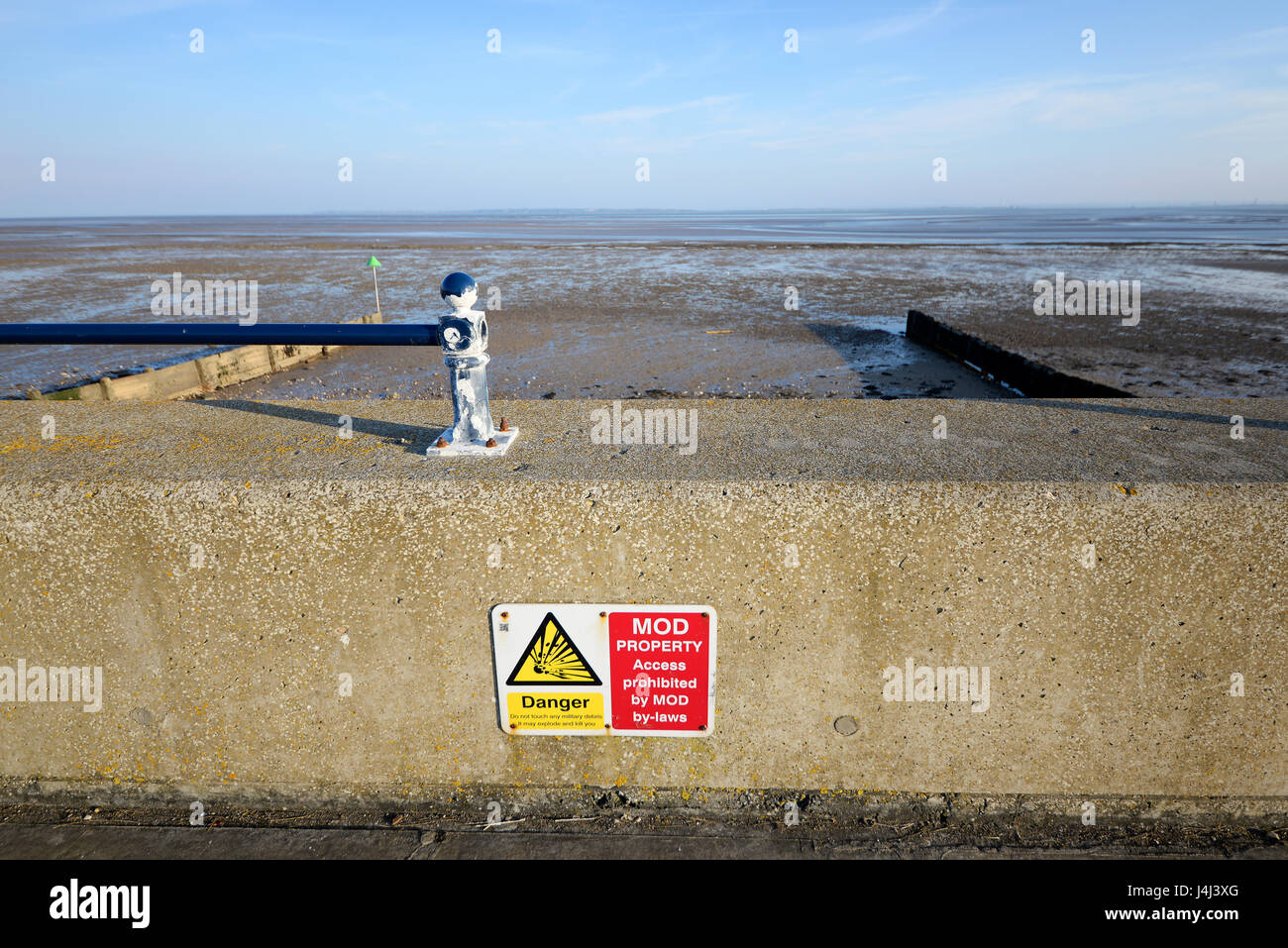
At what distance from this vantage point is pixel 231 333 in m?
2.28

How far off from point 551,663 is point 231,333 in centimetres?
154

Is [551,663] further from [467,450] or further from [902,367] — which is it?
[902,367]

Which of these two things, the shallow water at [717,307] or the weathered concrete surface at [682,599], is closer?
the weathered concrete surface at [682,599]

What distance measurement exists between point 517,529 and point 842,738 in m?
1.30

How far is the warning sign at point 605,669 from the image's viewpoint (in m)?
2.21

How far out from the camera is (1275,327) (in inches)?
693

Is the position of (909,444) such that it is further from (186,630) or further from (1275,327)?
(1275,327)

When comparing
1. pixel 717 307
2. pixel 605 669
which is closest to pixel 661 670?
pixel 605 669

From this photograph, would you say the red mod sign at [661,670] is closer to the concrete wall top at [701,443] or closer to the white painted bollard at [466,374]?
the concrete wall top at [701,443]

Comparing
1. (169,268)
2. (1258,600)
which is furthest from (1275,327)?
(169,268)

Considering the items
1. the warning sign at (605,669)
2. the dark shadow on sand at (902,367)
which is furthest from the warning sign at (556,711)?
the dark shadow on sand at (902,367)

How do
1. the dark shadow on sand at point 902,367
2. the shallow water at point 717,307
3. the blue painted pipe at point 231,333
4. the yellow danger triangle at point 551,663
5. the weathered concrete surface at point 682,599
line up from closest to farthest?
the weathered concrete surface at point 682,599, the yellow danger triangle at point 551,663, the blue painted pipe at point 231,333, the dark shadow on sand at point 902,367, the shallow water at point 717,307

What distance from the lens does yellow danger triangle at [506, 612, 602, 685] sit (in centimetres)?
223

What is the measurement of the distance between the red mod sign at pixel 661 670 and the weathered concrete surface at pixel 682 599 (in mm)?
77
